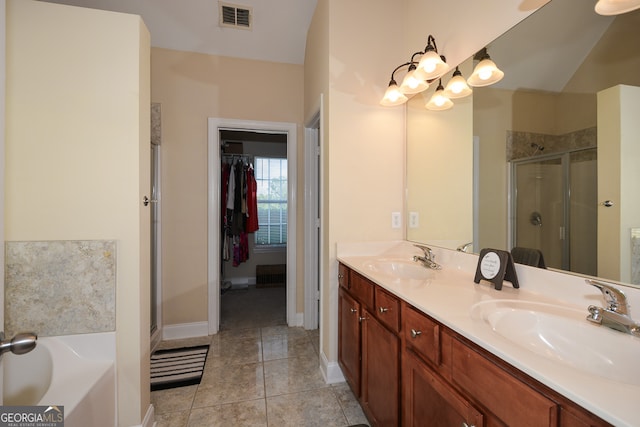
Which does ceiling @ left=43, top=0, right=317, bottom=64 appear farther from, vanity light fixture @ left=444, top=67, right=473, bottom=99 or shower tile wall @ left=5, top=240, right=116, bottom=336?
shower tile wall @ left=5, top=240, right=116, bottom=336

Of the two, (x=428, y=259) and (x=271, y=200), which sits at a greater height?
(x=271, y=200)

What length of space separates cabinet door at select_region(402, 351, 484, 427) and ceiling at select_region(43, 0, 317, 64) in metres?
2.84

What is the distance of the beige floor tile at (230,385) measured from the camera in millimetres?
1803

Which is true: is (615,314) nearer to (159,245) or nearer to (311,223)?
(311,223)

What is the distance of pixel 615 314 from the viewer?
2.55 feet

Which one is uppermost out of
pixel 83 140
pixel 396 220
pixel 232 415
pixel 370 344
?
pixel 83 140

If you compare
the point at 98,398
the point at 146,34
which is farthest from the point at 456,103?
the point at 98,398

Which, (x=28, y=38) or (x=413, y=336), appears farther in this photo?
(x=28, y=38)

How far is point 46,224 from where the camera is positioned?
1340mm

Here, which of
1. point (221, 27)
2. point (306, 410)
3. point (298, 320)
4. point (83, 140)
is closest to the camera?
point (83, 140)

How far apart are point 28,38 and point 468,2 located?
222 centimetres

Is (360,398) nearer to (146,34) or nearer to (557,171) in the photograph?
(557,171)

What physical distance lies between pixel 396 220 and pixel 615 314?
1.33 m

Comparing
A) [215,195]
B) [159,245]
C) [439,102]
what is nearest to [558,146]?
[439,102]
